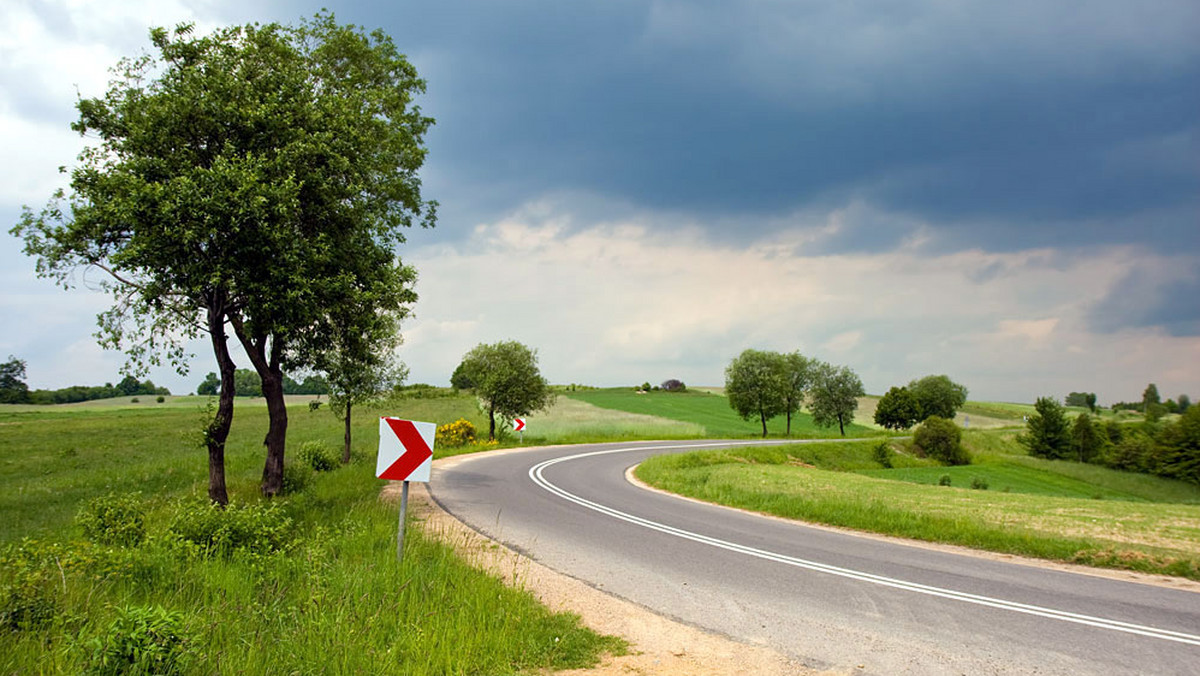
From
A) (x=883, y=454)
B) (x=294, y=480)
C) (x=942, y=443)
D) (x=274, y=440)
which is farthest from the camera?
(x=942, y=443)

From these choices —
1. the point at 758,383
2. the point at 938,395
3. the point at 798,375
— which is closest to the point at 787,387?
the point at 758,383

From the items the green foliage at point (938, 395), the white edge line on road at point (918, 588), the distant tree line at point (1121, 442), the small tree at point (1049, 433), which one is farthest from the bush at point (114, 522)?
the green foliage at point (938, 395)

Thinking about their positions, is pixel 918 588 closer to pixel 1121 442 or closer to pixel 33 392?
pixel 1121 442

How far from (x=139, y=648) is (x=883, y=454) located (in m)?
49.4

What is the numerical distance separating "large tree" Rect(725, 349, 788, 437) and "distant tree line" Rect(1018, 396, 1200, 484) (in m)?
31.8

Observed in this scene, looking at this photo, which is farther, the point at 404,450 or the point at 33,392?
the point at 33,392

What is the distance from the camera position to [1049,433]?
67250 mm

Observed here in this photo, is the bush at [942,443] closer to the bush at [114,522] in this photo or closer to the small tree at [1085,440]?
the small tree at [1085,440]

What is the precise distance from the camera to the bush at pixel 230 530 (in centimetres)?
899

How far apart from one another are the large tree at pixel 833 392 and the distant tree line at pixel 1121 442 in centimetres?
1965

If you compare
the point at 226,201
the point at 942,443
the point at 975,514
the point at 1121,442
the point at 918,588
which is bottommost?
the point at 1121,442

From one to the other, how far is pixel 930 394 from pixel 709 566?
99.0 m

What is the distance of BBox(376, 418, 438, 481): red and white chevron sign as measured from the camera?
751cm

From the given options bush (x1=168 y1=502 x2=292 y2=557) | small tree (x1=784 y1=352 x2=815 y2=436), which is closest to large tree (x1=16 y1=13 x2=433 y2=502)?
bush (x1=168 y1=502 x2=292 y2=557)
